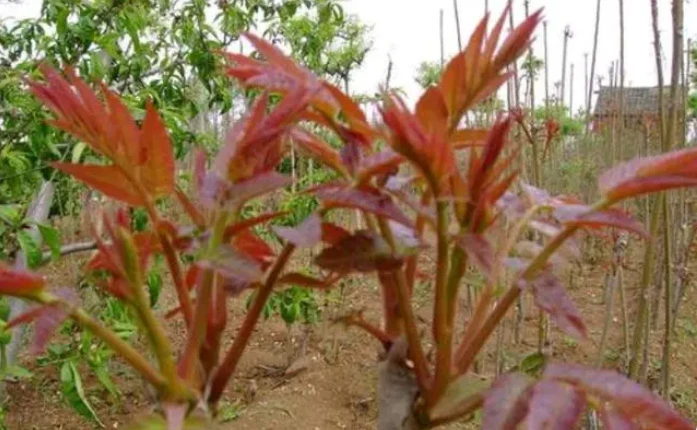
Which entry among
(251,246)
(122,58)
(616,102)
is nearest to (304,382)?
(122,58)

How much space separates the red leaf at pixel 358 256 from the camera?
13.9 inches

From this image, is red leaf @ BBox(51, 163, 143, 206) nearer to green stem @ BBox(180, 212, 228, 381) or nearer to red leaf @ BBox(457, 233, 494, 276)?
green stem @ BBox(180, 212, 228, 381)

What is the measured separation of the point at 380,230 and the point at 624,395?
0.44 ft

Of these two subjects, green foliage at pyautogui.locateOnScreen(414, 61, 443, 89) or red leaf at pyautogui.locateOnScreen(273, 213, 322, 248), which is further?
green foliage at pyautogui.locateOnScreen(414, 61, 443, 89)

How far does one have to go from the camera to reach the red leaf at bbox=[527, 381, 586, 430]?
0.28 m

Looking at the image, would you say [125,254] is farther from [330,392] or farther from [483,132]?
[330,392]

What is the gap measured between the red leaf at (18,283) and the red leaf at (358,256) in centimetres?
12

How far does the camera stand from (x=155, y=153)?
33 cm

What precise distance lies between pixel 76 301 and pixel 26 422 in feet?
8.80

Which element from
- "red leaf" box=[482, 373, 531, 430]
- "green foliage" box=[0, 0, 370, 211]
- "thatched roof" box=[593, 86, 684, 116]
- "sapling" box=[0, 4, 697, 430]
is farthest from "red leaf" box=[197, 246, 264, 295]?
"thatched roof" box=[593, 86, 684, 116]

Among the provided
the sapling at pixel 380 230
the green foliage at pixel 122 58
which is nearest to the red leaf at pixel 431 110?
the sapling at pixel 380 230

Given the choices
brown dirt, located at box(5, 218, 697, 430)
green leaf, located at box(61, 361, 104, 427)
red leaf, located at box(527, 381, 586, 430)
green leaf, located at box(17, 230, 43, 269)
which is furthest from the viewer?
brown dirt, located at box(5, 218, 697, 430)

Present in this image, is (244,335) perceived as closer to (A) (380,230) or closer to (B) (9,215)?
(A) (380,230)

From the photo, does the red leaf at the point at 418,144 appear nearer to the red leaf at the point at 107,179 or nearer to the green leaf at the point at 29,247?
the red leaf at the point at 107,179
